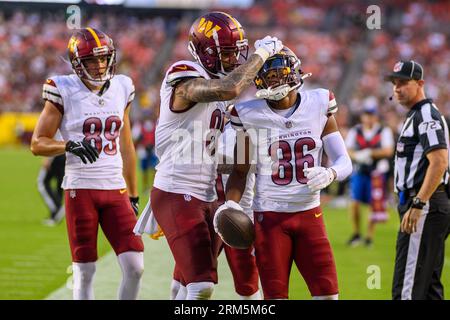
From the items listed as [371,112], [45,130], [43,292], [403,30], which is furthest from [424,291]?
[403,30]

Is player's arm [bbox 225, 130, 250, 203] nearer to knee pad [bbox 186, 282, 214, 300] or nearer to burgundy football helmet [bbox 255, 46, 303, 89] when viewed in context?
burgundy football helmet [bbox 255, 46, 303, 89]

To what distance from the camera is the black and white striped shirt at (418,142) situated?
16.9 feet

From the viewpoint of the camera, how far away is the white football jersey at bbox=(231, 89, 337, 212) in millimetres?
4348

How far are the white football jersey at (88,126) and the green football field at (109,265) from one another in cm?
119

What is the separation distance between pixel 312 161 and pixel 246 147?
36cm

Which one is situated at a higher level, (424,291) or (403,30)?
(403,30)

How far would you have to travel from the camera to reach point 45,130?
4.96 meters

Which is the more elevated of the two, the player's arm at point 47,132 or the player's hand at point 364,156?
the player's arm at point 47,132

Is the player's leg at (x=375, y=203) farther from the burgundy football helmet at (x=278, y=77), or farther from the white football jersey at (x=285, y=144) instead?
the burgundy football helmet at (x=278, y=77)

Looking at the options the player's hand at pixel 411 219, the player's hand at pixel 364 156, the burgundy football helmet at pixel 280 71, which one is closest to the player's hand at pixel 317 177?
the burgundy football helmet at pixel 280 71

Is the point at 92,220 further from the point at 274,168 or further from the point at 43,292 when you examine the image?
the point at 43,292

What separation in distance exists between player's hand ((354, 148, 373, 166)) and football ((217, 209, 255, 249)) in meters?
5.53

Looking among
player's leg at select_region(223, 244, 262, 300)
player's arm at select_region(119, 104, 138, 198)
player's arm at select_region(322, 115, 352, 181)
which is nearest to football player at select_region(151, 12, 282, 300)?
player's leg at select_region(223, 244, 262, 300)

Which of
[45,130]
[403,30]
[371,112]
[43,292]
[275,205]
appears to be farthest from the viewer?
[403,30]
